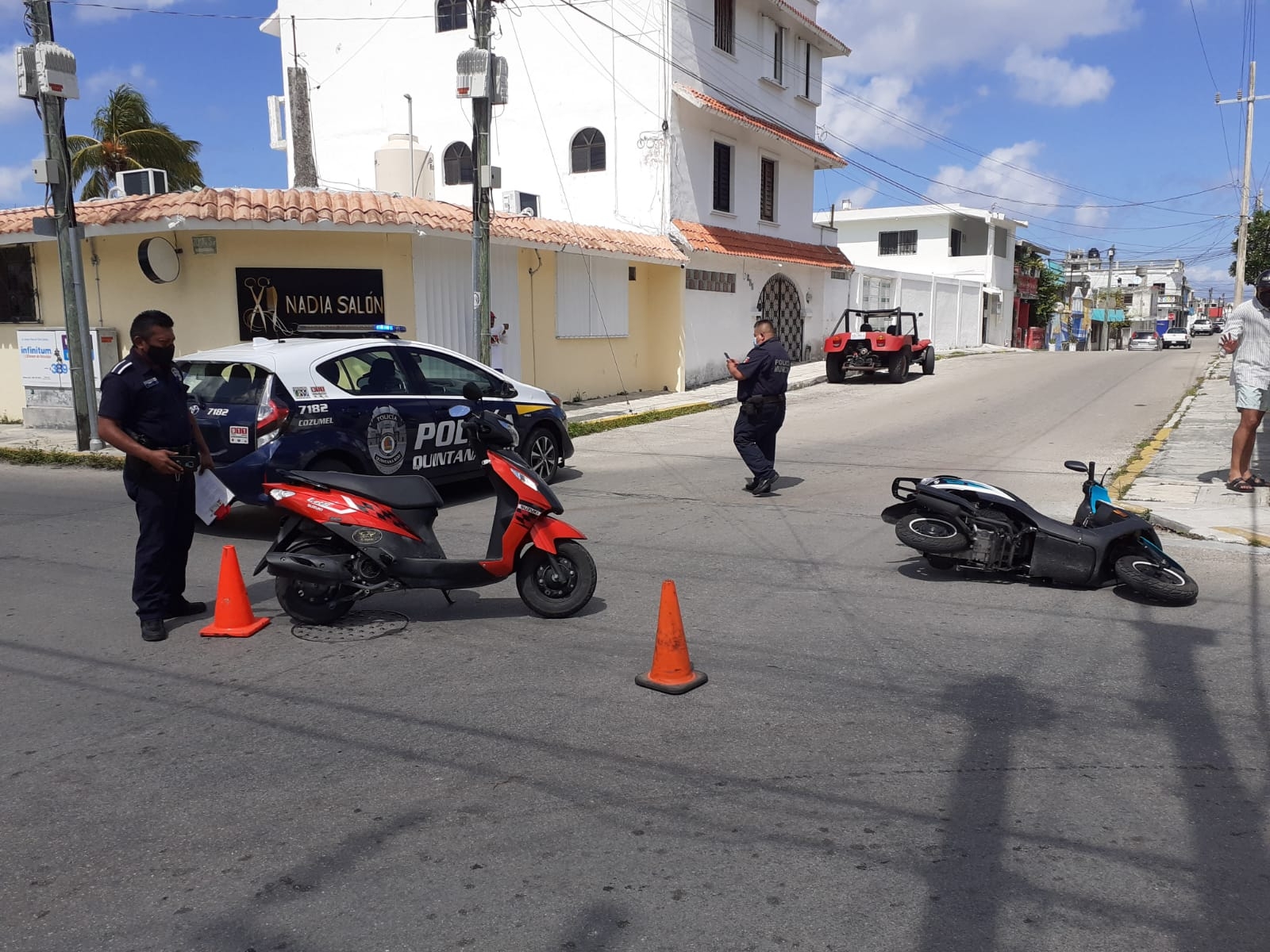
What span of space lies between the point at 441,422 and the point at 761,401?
3093mm

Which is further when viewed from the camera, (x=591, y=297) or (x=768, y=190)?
(x=768, y=190)

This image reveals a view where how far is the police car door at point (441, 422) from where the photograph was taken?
910cm

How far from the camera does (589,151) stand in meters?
22.0

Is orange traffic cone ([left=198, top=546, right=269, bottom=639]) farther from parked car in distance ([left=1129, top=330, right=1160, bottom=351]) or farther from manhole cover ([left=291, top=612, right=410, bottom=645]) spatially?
parked car in distance ([left=1129, top=330, right=1160, bottom=351])

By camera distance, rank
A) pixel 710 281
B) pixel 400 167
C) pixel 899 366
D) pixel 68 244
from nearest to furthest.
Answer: pixel 68 244 < pixel 400 167 < pixel 710 281 < pixel 899 366

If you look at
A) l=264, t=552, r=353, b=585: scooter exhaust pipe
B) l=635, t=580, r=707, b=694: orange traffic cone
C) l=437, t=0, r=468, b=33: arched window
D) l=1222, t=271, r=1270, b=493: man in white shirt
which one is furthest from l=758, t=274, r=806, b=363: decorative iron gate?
l=635, t=580, r=707, b=694: orange traffic cone

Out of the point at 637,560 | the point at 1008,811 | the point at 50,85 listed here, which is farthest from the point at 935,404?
the point at 1008,811

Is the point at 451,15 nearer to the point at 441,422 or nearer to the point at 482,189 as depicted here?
the point at 482,189

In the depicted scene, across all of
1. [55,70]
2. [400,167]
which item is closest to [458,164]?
[400,167]

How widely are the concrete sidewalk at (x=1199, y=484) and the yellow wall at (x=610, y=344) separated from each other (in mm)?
10070

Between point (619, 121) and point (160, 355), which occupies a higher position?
point (619, 121)

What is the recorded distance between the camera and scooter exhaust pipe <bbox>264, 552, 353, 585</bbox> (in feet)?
18.1

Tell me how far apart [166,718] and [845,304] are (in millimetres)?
28461

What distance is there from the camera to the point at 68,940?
110 inches
